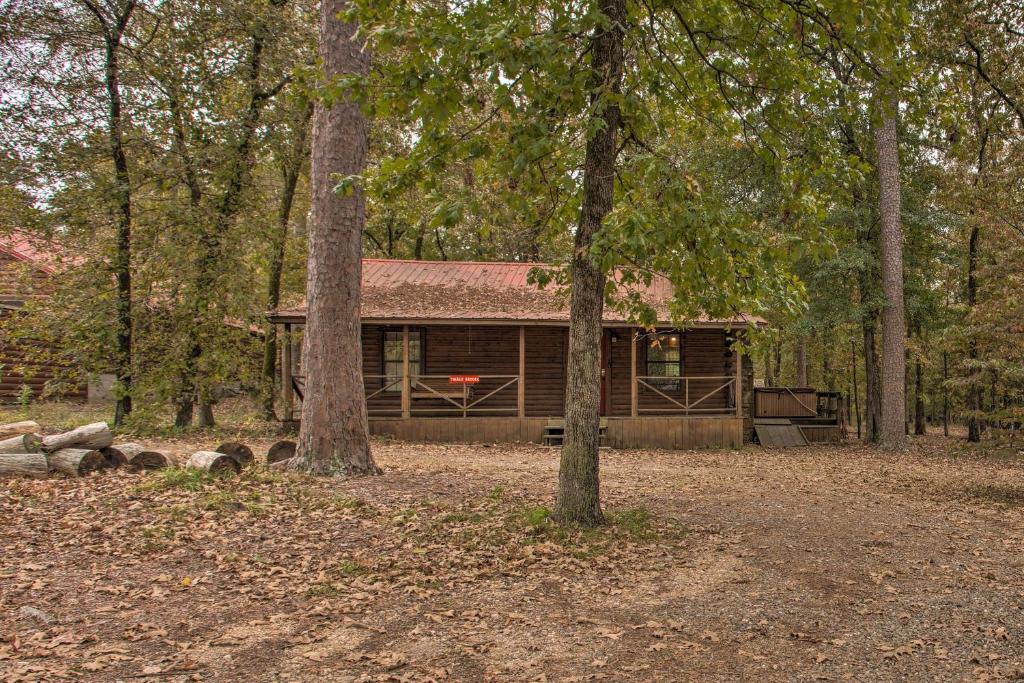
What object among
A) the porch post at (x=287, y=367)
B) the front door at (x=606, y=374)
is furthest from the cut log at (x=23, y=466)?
the front door at (x=606, y=374)

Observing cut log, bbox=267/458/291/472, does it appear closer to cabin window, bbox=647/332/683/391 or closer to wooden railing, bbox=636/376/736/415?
wooden railing, bbox=636/376/736/415

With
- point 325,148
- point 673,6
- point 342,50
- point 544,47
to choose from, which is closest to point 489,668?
point 544,47

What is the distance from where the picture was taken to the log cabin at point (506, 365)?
16.2 m

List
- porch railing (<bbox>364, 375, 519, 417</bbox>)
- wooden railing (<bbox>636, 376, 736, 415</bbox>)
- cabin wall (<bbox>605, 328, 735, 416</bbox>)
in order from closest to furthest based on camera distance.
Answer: porch railing (<bbox>364, 375, 519, 417</bbox>) → wooden railing (<bbox>636, 376, 736, 415</bbox>) → cabin wall (<bbox>605, 328, 735, 416</bbox>)

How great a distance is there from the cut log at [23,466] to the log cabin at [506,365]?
24.0ft

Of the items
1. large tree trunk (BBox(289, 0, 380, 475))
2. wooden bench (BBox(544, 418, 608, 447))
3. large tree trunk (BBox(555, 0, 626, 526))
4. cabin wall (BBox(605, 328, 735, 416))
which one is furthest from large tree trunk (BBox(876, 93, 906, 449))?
large tree trunk (BBox(289, 0, 380, 475))

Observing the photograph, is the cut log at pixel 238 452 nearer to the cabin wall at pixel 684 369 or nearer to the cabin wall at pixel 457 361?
the cabin wall at pixel 457 361

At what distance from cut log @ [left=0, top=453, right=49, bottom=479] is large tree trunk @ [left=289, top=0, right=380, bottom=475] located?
9.65 feet

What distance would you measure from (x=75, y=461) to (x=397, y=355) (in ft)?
31.6

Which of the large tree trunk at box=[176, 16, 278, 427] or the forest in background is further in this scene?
the large tree trunk at box=[176, 16, 278, 427]

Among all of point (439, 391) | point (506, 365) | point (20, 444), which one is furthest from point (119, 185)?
point (506, 365)

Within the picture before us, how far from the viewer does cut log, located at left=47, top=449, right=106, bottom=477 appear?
8656 mm

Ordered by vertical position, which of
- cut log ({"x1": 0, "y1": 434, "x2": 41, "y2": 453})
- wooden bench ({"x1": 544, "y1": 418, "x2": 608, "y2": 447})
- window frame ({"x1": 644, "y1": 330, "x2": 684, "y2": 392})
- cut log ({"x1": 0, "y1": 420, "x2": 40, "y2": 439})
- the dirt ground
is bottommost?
the dirt ground

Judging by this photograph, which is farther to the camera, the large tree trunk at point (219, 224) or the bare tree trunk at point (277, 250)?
the bare tree trunk at point (277, 250)
